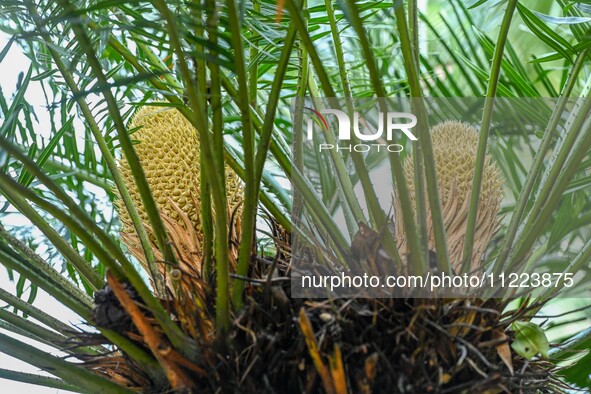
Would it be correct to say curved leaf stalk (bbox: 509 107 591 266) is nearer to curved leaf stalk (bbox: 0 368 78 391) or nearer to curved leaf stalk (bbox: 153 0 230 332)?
curved leaf stalk (bbox: 153 0 230 332)

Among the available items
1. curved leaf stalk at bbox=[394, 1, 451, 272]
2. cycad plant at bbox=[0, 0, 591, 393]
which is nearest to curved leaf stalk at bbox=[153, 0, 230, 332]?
cycad plant at bbox=[0, 0, 591, 393]

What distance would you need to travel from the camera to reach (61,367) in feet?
1.50

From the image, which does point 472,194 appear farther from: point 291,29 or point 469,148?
point 291,29

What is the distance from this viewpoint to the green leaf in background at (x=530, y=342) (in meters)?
0.47

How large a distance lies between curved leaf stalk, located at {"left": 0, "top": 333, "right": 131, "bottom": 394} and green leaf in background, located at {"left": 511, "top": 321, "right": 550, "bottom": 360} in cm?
25

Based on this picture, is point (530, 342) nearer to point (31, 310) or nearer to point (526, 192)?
point (526, 192)

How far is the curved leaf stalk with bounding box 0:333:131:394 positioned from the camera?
458 millimetres

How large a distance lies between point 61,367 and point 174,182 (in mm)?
182

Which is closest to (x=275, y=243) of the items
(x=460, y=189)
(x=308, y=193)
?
(x=308, y=193)

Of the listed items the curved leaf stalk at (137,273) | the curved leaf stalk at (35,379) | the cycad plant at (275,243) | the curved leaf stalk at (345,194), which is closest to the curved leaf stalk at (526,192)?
the cycad plant at (275,243)

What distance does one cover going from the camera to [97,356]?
512mm

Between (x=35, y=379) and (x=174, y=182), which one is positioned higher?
(x=174, y=182)

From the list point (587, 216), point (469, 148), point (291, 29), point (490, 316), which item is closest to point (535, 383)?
point (490, 316)

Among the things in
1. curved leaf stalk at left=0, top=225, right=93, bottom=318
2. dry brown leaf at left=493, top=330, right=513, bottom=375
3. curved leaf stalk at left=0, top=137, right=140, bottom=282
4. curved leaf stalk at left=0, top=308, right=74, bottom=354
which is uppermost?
curved leaf stalk at left=0, top=137, right=140, bottom=282
